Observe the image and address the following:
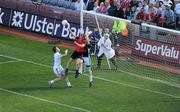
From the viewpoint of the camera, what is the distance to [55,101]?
22.1 m

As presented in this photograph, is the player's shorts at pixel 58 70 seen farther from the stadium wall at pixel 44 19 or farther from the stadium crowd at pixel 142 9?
the stadium crowd at pixel 142 9

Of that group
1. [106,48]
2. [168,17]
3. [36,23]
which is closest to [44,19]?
[36,23]

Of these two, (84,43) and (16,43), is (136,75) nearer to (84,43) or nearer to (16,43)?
(84,43)

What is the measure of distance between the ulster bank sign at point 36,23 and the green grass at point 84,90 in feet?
10.7

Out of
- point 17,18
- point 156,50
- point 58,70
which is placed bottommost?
point 58,70

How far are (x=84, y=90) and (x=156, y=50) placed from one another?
435 centimetres

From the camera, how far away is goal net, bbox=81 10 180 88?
1008 inches

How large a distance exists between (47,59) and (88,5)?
6408 mm

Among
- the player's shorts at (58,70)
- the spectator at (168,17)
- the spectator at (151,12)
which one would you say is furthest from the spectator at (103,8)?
the player's shorts at (58,70)

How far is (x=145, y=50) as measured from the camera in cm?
2666

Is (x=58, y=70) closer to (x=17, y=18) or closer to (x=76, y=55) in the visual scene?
(x=76, y=55)

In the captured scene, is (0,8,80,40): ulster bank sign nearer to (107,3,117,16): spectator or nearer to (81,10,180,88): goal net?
(107,3,117,16): spectator

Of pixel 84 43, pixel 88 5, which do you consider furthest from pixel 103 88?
pixel 88 5

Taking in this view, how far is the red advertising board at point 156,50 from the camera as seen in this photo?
2561 centimetres
